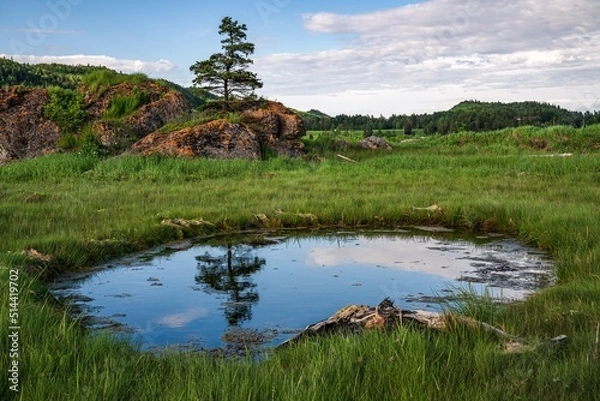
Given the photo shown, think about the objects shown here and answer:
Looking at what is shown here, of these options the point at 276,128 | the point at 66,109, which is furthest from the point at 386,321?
the point at 66,109

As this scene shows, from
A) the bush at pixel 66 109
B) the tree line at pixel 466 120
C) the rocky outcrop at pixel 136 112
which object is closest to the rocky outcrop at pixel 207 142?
the rocky outcrop at pixel 136 112

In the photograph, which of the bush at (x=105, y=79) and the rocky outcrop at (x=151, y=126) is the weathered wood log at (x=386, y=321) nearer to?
the rocky outcrop at (x=151, y=126)

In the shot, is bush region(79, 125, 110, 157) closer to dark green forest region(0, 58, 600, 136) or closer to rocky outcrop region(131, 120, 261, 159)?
rocky outcrop region(131, 120, 261, 159)

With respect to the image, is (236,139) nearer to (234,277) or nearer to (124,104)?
(124,104)

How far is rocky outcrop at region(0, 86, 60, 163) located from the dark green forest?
17897 millimetres

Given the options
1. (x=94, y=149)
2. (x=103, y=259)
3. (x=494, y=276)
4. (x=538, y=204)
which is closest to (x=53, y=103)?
(x=94, y=149)

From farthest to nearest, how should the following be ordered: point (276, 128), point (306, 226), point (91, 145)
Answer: point (276, 128)
point (91, 145)
point (306, 226)

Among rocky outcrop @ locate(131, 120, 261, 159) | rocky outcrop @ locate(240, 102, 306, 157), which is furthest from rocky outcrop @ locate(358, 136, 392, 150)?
rocky outcrop @ locate(131, 120, 261, 159)

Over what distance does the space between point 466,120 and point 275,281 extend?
4378 centimetres

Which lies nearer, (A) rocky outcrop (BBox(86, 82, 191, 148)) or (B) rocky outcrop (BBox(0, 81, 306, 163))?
(B) rocky outcrop (BBox(0, 81, 306, 163))

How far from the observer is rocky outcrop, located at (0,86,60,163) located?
952 inches

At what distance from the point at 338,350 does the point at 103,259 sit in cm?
588

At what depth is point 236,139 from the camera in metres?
22.5

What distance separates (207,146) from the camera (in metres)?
22.0
